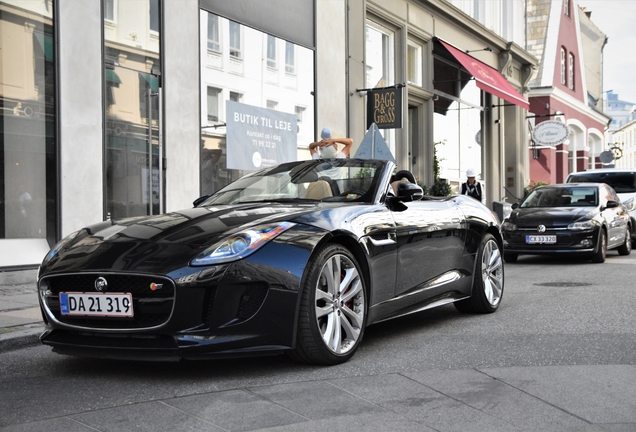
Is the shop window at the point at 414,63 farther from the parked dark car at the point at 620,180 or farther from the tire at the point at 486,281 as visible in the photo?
the tire at the point at 486,281

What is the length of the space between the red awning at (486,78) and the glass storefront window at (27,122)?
13.1 meters

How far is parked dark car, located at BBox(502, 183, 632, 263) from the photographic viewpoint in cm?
1320

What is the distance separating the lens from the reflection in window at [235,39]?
13.8 m

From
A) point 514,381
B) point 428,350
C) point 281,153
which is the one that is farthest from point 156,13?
point 514,381

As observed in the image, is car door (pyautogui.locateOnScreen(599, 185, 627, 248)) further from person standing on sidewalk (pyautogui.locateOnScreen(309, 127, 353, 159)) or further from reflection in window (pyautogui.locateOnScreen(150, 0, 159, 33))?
reflection in window (pyautogui.locateOnScreen(150, 0, 159, 33))

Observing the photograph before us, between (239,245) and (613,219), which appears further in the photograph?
(613,219)

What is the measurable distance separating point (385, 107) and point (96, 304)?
14047 mm

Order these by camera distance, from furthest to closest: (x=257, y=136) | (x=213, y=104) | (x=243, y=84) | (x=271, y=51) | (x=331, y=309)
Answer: (x=271, y=51) < (x=257, y=136) < (x=243, y=84) < (x=213, y=104) < (x=331, y=309)

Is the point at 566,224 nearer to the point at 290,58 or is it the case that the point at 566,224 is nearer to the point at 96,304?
the point at 290,58

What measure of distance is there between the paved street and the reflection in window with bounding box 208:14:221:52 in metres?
7.99

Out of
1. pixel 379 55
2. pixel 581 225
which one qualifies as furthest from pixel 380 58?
pixel 581 225

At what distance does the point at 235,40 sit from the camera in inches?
547

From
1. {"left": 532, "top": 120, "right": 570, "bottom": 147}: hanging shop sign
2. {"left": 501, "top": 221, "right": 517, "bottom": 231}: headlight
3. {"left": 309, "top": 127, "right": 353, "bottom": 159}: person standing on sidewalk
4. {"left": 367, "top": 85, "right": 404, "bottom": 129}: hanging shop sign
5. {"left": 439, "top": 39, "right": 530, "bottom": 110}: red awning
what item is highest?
{"left": 439, "top": 39, "right": 530, "bottom": 110}: red awning

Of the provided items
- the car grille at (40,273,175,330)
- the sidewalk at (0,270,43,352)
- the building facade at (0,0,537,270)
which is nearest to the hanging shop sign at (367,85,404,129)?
the building facade at (0,0,537,270)
